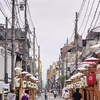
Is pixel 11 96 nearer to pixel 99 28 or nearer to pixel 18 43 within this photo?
pixel 99 28

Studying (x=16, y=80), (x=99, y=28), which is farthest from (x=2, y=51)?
(x=99, y=28)

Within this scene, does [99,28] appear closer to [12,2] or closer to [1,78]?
[1,78]

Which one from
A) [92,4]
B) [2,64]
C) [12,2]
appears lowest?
[2,64]

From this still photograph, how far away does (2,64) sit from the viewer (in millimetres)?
33312

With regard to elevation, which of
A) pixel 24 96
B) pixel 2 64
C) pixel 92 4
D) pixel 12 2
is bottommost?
pixel 24 96

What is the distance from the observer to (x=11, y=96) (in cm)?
2031

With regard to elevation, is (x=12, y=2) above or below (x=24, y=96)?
above

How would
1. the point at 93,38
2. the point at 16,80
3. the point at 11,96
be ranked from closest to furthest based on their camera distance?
the point at 11,96 → the point at 16,80 → the point at 93,38

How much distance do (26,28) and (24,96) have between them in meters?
15.9

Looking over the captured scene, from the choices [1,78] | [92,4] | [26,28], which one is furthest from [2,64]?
[92,4]

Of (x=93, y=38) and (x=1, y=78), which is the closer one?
(x=1, y=78)

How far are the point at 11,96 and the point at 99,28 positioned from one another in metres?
31.1

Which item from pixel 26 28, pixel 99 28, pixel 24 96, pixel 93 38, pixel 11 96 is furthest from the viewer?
pixel 93 38

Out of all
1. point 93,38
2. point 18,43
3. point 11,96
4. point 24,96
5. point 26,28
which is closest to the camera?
point 11,96
